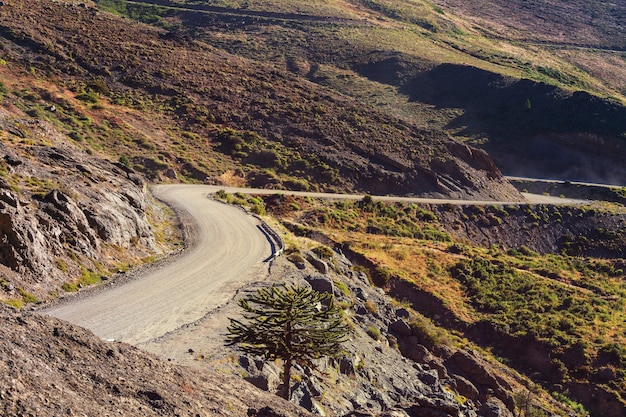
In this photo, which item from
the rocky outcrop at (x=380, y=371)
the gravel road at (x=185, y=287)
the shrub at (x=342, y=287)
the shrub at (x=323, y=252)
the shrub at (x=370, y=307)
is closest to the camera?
the rocky outcrop at (x=380, y=371)

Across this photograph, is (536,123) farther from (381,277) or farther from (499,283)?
(381,277)

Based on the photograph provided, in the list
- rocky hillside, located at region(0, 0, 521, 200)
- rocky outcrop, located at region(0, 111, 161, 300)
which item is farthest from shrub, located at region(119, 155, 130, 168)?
rocky outcrop, located at region(0, 111, 161, 300)

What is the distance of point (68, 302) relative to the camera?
1750cm

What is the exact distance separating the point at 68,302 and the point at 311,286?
9.55 meters

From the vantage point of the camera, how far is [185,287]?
816 inches

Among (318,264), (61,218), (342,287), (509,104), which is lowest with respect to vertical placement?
(342,287)

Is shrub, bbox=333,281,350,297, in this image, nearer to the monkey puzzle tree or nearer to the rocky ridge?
the rocky ridge

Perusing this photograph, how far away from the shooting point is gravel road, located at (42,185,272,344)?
16.6 m

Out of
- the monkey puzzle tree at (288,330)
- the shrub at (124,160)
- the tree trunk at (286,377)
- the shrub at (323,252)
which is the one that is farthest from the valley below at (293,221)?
the monkey puzzle tree at (288,330)

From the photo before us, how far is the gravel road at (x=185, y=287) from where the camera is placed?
54.3 feet

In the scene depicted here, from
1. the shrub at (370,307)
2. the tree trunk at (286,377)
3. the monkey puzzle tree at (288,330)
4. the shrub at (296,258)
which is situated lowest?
the shrub at (370,307)

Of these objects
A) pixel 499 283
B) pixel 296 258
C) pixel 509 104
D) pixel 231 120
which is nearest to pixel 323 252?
pixel 296 258

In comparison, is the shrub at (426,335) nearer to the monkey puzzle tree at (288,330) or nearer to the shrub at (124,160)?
the monkey puzzle tree at (288,330)

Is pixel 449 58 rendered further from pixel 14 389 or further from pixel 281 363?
pixel 14 389
